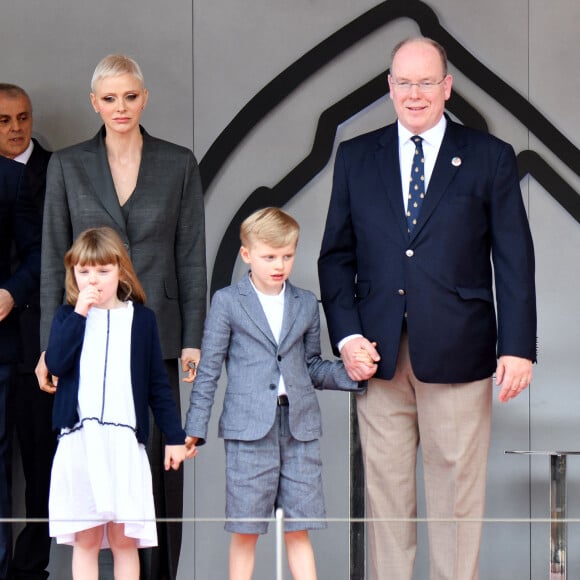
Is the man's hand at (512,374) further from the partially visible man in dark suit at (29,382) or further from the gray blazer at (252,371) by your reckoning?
the partially visible man in dark suit at (29,382)

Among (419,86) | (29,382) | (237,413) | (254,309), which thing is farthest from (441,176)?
(29,382)

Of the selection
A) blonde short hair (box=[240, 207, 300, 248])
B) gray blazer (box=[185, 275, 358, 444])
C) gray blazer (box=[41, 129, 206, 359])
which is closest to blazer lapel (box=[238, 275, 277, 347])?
gray blazer (box=[185, 275, 358, 444])

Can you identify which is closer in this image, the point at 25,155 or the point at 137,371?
the point at 137,371

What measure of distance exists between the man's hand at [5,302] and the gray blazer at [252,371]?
74cm

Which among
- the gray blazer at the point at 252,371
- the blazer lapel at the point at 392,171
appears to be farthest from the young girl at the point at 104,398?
the blazer lapel at the point at 392,171

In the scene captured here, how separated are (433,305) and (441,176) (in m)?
0.33

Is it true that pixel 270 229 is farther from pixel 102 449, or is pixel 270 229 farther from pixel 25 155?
pixel 25 155

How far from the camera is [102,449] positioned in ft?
11.9

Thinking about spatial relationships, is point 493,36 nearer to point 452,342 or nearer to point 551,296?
point 551,296

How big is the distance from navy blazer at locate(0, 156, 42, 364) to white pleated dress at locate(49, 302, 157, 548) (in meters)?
0.68

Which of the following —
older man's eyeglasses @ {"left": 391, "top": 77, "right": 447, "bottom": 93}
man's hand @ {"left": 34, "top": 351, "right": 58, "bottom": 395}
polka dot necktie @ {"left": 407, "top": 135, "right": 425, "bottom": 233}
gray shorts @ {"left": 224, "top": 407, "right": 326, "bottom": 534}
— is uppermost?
older man's eyeglasses @ {"left": 391, "top": 77, "right": 447, "bottom": 93}

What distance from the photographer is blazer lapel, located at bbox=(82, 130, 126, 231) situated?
13.1ft

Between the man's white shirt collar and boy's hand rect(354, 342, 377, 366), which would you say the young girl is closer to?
boy's hand rect(354, 342, 377, 366)

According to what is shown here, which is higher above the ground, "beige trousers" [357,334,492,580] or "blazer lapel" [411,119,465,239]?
"blazer lapel" [411,119,465,239]
